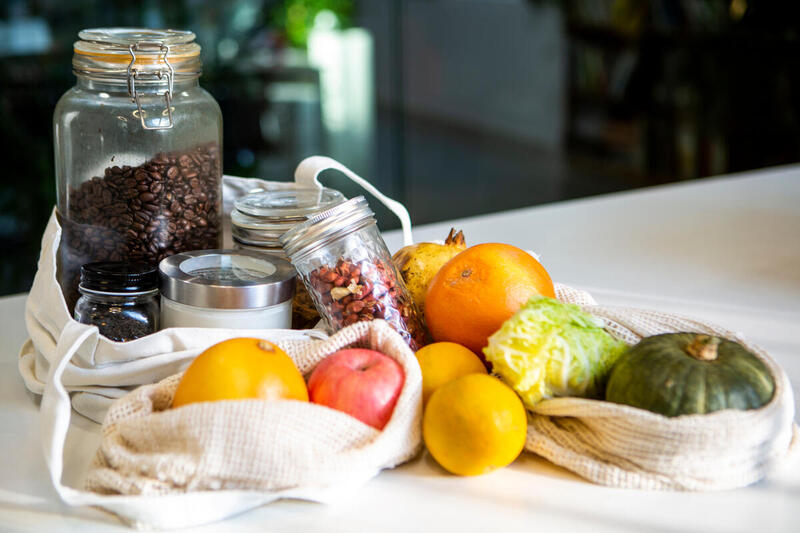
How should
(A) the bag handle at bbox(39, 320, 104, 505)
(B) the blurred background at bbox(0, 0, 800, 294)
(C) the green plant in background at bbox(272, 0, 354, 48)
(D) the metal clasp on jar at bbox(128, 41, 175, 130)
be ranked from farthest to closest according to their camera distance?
(C) the green plant in background at bbox(272, 0, 354, 48) < (B) the blurred background at bbox(0, 0, 800, 294) < (D) the metal clasp on jar at bbox(128, 41, 175, 130) < (A) the bag handle at bbox(39, 320, 104, 505)

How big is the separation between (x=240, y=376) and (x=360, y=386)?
0.29 ft

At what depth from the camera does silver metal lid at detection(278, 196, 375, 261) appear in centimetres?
74

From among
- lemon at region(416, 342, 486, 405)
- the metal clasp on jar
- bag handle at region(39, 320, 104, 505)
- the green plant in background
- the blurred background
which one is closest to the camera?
bag handle at region(39, 320, 104, 505)

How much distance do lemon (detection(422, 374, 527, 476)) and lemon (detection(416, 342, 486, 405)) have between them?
0.13ft

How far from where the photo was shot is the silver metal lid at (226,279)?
736 mm

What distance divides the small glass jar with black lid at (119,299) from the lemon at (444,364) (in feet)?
0.80

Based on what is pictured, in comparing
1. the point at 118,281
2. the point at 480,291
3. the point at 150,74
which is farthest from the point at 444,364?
the point at 150,74

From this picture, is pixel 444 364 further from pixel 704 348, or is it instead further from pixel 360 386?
pixel 704 348

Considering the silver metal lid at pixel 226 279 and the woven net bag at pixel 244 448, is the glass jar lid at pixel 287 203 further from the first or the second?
the woven net bag at pixel 244 448

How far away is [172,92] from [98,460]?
1.21ft

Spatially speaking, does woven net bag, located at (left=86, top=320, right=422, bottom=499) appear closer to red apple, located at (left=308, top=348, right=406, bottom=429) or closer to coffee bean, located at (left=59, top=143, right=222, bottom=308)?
red apple, located at (left=308, top=348, right=406, bottom=429)

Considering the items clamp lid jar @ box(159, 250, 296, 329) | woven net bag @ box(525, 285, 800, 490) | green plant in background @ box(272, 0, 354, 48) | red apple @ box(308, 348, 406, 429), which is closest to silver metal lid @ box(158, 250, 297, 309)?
clamp lid jar @ box(159, 250, 296, 329)

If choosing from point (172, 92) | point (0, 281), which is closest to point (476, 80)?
point (0, 281)

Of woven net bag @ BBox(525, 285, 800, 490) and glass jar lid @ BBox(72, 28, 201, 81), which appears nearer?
woven net bag @ BBox(525, 285, 800, 490)
